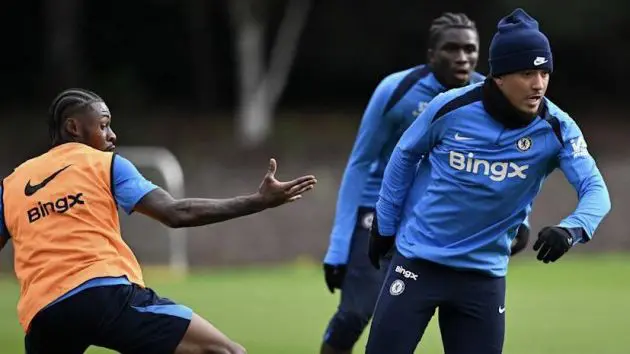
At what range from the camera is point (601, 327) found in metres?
12.9

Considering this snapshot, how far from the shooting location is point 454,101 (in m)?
6.47

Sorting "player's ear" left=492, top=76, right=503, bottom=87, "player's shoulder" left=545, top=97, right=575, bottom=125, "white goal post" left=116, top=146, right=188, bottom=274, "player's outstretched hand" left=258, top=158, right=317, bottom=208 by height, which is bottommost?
"white goal post" left=116, top=146, right=188, bottom=274

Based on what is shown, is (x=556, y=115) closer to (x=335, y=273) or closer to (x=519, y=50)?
(x=519, y=50)

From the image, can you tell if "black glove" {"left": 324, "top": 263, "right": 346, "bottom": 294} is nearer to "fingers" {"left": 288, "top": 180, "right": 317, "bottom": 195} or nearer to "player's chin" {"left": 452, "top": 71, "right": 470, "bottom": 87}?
"player's chin" {"left": 452, "top": 71, "right": 470, "bottom": 87}

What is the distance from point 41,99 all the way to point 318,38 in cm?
672

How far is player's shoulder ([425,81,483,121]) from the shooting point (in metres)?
6.45

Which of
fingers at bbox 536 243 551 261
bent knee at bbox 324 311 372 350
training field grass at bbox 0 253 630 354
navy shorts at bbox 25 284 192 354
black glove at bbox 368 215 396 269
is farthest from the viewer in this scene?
training field grass at bbox 0 253 630 354

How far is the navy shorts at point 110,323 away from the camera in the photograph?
605 centimetres

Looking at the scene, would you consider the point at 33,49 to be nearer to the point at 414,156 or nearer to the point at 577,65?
the point at 577,65

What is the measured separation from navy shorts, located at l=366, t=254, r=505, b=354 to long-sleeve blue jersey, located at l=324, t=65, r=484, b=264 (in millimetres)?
1717

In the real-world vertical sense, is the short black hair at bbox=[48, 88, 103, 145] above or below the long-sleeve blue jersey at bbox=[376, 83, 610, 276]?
above

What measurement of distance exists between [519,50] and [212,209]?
5.34 feet

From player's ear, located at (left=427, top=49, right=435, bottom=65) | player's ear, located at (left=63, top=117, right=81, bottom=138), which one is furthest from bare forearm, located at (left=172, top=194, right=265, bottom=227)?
player's ear, located at (left=427, top=49, right=435, bottom=65)

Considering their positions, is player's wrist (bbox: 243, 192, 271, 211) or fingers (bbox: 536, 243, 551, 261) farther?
player's wrist (bbox: 243, 192, 271, 211)
